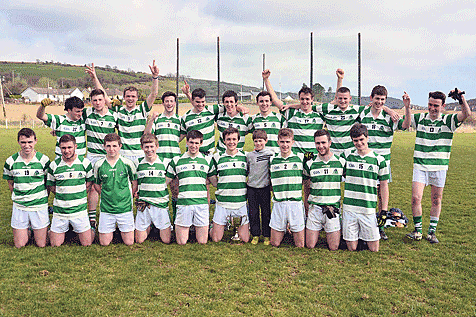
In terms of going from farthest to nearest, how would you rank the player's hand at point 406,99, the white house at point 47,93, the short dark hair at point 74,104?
the white house at point 47,93 < the short dark hair at point 74,104 < the player's hand at point 406,99

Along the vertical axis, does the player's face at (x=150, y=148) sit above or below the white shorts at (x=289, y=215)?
above

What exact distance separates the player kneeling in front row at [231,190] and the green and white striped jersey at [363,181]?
4.92ft

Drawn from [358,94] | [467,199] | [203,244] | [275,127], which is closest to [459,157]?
[467,199]

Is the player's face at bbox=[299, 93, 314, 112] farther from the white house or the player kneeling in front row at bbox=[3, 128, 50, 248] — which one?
the white house

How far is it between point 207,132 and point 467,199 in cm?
635

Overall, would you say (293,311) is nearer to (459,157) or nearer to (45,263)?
(45,263)

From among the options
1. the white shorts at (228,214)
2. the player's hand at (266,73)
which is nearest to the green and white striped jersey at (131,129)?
the white shorts at (228,214)

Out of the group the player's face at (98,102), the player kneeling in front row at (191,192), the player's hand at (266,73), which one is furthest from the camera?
the player's hand at (266,73)

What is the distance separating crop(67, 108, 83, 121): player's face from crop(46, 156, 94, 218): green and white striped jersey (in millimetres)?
1159

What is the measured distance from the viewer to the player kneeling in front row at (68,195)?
5.30m

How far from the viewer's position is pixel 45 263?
15.5 ft

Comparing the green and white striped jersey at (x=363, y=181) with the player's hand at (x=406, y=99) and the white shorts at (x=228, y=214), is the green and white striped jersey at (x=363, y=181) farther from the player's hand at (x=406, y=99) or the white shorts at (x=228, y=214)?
the white shorts at (x=228, y=214)

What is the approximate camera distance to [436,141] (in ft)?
18.4

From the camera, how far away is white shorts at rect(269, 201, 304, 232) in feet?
17.5
